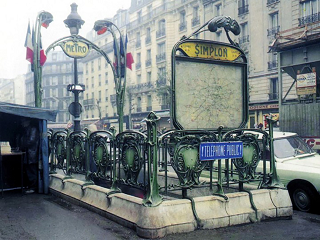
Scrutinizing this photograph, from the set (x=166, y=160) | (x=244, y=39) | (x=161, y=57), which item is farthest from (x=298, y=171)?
(x=161, y=57)

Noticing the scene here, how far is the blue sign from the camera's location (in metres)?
5.70

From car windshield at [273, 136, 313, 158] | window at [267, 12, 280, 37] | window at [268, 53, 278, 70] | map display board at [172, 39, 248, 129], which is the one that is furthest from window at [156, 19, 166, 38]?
map display board at [172, 39, 248, 129]

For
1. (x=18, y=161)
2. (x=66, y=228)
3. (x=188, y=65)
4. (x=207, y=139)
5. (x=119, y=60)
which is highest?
(x=119, y=60)

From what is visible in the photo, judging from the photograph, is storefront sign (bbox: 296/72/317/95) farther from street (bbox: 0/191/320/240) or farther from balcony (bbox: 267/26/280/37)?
balcony (bbox: 267/26/280/37)

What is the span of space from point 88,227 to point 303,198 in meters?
4.28

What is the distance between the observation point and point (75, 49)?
38.5 ft

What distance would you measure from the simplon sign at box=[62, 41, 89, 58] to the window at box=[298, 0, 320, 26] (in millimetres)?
20728

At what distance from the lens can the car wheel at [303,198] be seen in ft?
22.7

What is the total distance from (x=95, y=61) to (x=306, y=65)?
5290 centimetres

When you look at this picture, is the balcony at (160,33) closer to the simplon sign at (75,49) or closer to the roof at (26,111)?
the simplon sign at (75,49)

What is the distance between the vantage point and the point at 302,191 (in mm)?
7117

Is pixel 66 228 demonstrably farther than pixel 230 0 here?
No

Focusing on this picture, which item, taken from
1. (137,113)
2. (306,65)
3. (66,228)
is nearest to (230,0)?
(306,65)

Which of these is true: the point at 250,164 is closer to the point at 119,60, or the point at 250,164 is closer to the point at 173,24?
the point at 119,60
